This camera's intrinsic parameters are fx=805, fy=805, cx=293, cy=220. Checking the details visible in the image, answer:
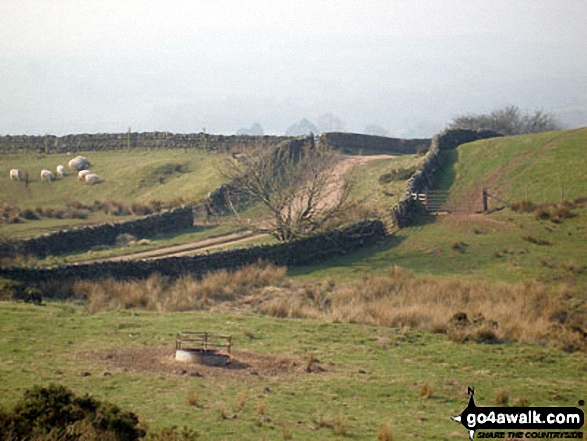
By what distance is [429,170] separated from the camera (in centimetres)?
5144

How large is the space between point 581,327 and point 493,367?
245 inches

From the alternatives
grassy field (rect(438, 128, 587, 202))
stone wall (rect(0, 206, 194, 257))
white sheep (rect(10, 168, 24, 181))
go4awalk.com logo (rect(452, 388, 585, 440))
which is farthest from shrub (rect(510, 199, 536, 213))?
white sheep (rect(10, 168, 24, 181))

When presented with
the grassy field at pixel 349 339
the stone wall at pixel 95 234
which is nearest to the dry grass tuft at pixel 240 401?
the grassy field at pixel 349 339

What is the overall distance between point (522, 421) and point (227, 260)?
21246mm

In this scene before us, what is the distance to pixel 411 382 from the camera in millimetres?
18719

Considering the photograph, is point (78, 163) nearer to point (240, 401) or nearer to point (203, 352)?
point (203, 352)

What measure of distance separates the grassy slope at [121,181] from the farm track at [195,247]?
9275 mm

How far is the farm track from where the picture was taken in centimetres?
3799

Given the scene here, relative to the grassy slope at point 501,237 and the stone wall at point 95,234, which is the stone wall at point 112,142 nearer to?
the stone wall at point 95,234

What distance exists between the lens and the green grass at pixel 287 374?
15305 millimetres

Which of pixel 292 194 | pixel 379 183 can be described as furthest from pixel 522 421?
pixel 379 183

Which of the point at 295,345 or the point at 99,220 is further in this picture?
the point at 99,220

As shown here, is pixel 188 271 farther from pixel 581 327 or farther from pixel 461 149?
pixel 461 149

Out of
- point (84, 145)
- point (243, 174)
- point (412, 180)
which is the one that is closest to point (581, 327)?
point (412, 180)
